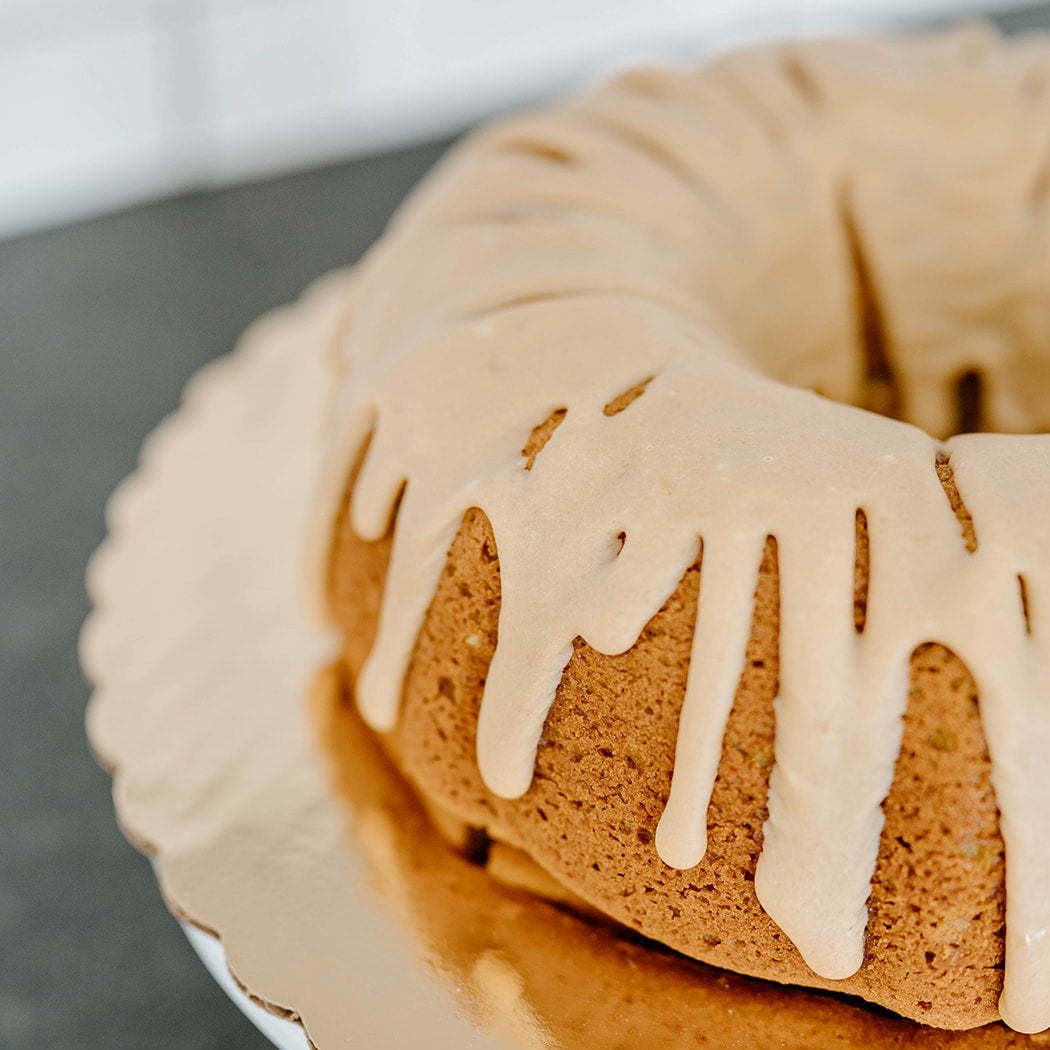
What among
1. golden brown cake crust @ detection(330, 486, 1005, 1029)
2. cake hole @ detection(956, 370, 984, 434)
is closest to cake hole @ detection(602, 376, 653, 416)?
golden brown cake crust @ detection(330, 486, 1005, 1029)

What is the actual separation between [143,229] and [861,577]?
1807 millimetres

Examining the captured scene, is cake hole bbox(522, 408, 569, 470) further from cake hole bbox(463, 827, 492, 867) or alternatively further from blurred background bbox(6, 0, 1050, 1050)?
blurred background bbox(6, 0, 1050, 1050)

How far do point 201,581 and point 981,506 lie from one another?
2.44 feet

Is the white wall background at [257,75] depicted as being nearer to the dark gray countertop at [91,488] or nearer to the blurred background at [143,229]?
the blurred background at [143,229]

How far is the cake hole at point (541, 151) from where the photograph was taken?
122cm

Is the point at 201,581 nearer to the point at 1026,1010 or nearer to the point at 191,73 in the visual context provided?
the point at 1026,1010

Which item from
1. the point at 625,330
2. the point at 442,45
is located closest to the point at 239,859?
the point at 625,330

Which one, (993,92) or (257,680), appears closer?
(257,680)

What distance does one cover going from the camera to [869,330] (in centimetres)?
133

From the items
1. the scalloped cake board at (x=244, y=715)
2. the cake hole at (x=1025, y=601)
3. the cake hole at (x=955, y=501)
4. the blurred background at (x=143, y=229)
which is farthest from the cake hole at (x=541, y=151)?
the blurred background at (x=143, y=229)

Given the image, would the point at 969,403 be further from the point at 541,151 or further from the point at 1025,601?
the point at 1025,601

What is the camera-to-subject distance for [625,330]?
95 centimetres

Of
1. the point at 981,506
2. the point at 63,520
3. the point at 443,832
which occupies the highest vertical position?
the point at 981,506

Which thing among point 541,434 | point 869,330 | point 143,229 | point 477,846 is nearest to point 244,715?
point 477,846
